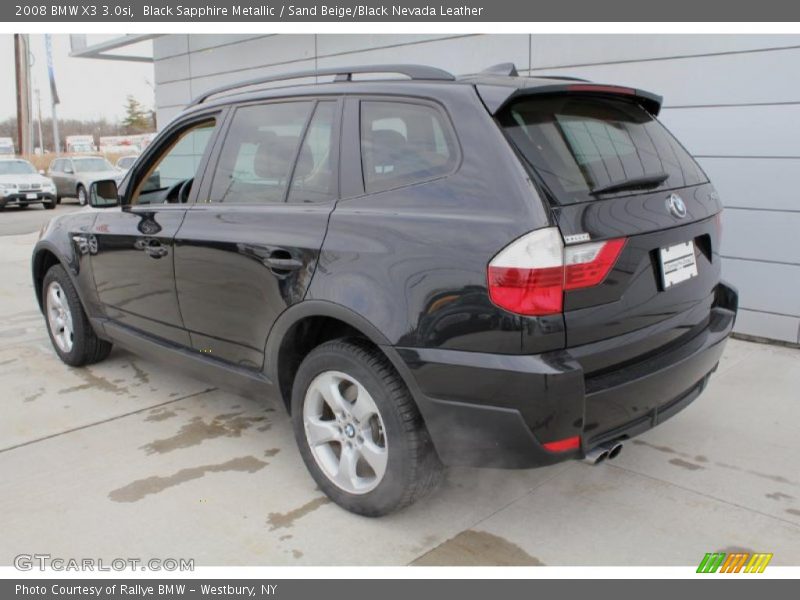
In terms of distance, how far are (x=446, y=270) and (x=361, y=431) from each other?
2.70ft

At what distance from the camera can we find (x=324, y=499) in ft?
10.4

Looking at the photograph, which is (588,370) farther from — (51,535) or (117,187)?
(117,187)

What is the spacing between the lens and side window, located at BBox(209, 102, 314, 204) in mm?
3234

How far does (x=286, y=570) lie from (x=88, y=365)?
3.03 meters

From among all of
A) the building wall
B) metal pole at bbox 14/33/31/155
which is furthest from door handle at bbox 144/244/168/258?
metal pole at bbox 14/33/31/155

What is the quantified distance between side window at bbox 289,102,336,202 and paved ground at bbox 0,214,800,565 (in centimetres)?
134

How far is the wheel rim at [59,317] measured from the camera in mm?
4912

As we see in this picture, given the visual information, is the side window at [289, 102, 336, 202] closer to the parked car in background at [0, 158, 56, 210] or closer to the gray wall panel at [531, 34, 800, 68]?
the gray wall panel at [531, 34, 800, 68]

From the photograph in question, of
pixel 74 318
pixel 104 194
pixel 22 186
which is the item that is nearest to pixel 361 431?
pixel 104 194

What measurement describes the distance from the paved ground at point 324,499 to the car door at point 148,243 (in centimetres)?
60

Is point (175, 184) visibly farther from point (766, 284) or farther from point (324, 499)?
point (766, 284)

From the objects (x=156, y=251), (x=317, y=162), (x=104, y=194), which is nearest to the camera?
(x=317, y=162)

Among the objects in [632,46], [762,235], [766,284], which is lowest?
[766,284]

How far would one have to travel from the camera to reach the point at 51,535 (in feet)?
9.48
